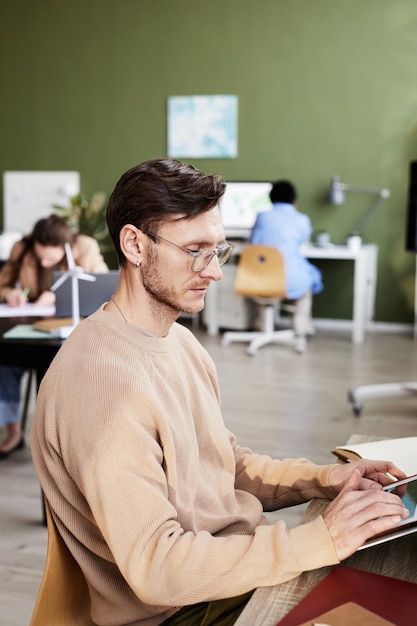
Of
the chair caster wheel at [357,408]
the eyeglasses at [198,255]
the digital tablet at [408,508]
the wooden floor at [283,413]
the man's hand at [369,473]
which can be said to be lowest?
the wooden floor at [283,413]

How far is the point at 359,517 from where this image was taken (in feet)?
3.49

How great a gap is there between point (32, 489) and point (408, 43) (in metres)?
4.69

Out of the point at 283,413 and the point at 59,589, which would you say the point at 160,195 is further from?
the point at 283,413

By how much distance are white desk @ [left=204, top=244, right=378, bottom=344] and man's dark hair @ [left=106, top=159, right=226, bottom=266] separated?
4.76 meters

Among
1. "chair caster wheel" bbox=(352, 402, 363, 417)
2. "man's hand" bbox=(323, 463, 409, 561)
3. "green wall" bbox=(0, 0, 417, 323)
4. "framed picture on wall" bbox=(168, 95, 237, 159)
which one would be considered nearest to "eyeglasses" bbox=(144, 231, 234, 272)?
"man's hand" bbox=(323, 463, 409, 561)

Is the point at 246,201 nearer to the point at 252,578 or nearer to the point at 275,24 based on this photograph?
the point at 275,24

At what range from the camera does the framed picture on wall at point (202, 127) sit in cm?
672

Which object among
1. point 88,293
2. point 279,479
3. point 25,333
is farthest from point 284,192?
point 279,479

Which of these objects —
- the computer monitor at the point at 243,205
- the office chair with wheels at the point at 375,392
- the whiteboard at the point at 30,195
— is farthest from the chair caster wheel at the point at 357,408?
the whiteboard at the point at 30,195

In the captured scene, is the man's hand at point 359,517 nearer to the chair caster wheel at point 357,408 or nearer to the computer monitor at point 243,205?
the chair caster wheel at point 357,408

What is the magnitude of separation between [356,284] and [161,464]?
4.89 m

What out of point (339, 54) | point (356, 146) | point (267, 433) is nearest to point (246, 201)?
point (356, 146)

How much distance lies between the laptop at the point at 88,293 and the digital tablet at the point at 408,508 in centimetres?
195

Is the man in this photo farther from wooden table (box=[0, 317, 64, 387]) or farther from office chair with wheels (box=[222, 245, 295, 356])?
office chair with wheels (box=[222, 245, 295, 356])
